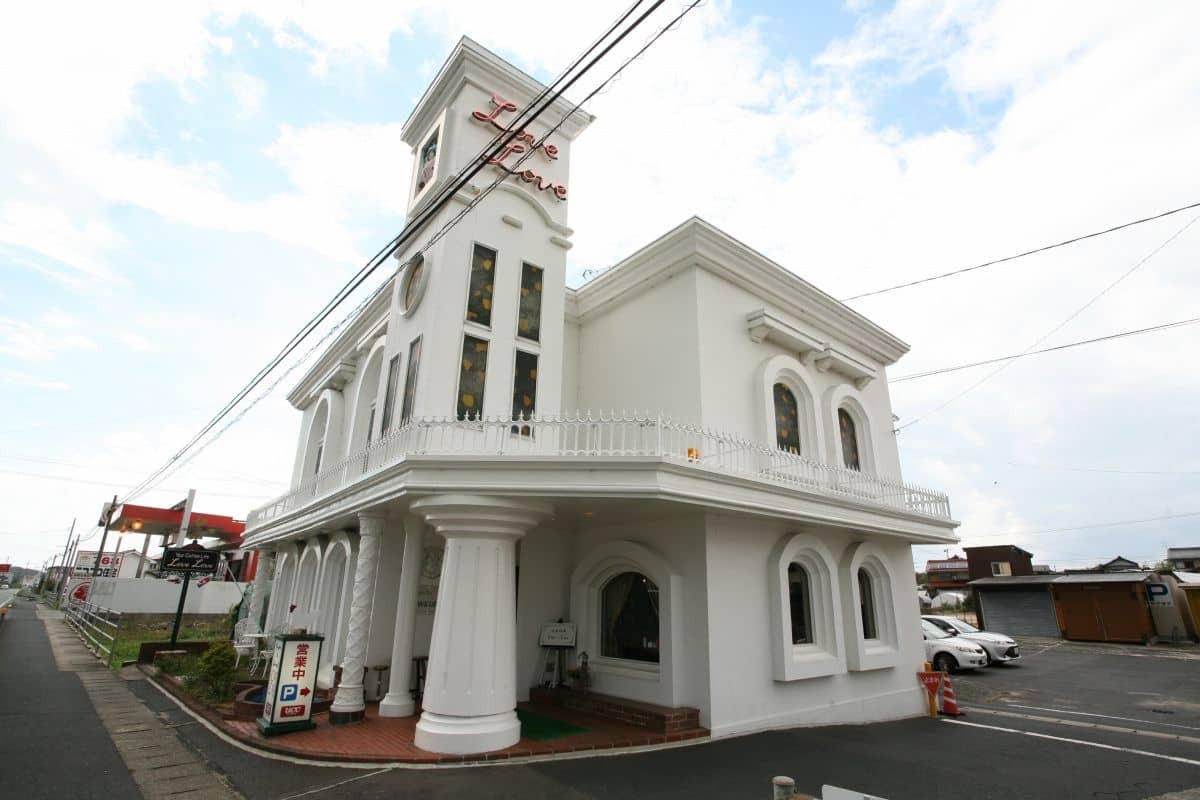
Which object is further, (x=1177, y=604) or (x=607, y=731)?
(x=1177, y=604)

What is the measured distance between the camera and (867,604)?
11344 mm

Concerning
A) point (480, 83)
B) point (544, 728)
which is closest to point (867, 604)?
point (544, 728)

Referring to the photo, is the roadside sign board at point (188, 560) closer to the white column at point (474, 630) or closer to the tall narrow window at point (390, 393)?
the tall narrow window at point (390, 393)

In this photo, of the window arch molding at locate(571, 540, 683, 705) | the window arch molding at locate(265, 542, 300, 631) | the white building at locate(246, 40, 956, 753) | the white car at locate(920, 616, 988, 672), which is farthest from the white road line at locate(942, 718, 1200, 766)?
the window arch molding at locate(265, 542, 300, 631)

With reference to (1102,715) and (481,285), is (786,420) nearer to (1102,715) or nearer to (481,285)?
(481,285)

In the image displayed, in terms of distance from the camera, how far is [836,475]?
411 inches

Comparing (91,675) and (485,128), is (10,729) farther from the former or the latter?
(485,128)

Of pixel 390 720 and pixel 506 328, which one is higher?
pixel 506 328

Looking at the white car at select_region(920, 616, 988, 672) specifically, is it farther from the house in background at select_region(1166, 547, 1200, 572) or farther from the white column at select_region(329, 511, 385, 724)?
the house in background at select_region(1166, 547, 1200, 572)

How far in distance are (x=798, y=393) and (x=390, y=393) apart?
7.61 meters

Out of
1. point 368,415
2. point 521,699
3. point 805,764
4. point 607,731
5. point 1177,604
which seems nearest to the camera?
point 805,764

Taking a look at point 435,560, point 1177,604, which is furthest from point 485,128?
point 1177,604

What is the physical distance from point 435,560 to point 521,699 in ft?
8.80

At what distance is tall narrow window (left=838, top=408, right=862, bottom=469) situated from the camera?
482 inches
